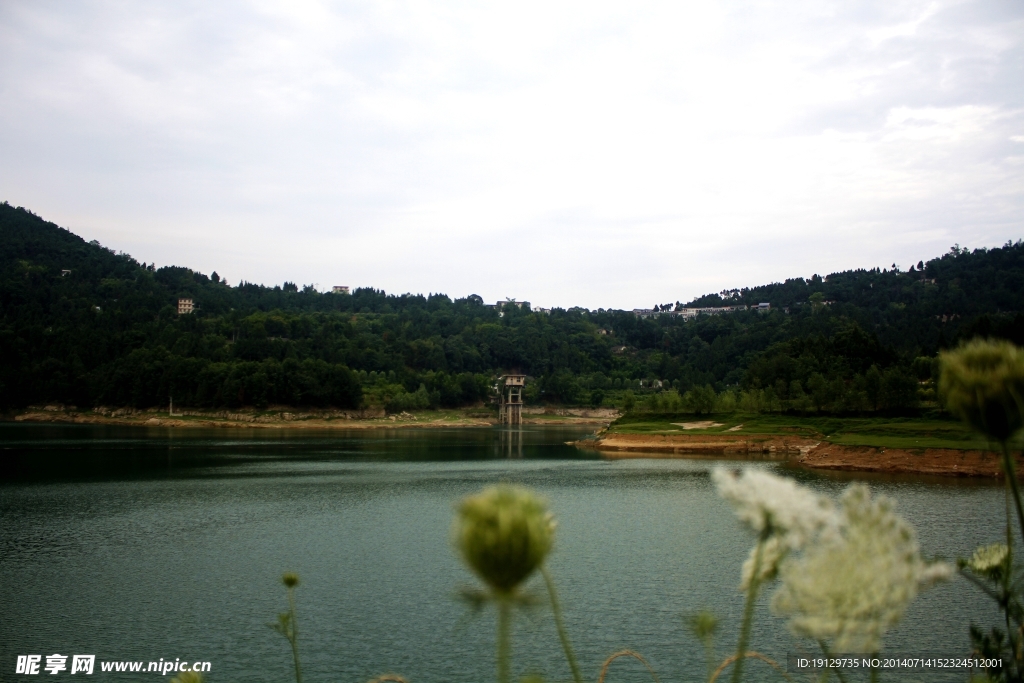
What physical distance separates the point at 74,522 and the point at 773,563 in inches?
1316

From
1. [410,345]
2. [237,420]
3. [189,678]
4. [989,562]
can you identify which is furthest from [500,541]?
[410,345]

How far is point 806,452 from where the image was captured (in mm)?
54000

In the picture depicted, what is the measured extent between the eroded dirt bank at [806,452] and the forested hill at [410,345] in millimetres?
9700

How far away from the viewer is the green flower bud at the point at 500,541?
1974 millimetres

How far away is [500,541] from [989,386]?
153cm

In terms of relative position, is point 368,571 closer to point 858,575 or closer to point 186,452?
point 858,575

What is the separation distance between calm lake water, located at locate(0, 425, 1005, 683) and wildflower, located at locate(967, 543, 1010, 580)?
94.0 inches

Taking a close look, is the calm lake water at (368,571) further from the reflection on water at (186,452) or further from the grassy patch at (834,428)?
the grassy patch at (834,428)

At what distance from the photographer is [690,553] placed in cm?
2417

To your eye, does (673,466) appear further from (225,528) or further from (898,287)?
(898,287)

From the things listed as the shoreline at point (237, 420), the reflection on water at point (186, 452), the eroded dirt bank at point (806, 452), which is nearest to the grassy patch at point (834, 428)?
the eroded dirt bank at point (806, 452)

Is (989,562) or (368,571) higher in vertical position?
(989,562)

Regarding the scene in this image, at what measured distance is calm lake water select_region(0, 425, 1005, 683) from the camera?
15.8m

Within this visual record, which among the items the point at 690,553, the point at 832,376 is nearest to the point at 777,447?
the point at 832,376
